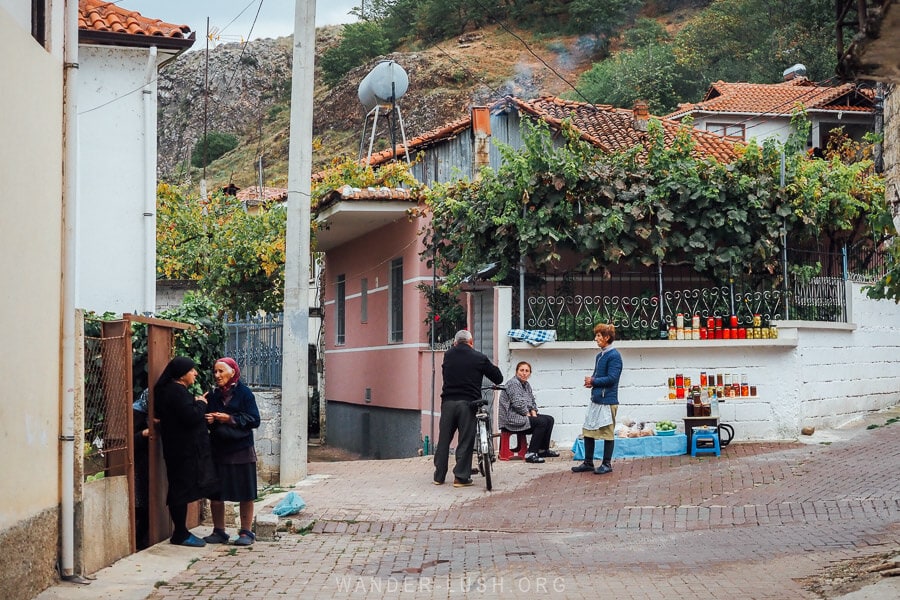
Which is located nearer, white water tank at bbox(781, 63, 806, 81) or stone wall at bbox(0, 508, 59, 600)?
A: stone wall at bbox(0, 508, 59, 600)

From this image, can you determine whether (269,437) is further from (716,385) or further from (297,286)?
(716,385)

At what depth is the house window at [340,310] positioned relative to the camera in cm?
2427

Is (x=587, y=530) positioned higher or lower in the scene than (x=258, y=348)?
lower

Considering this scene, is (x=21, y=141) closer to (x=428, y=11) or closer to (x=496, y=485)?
(x=496, y=485)

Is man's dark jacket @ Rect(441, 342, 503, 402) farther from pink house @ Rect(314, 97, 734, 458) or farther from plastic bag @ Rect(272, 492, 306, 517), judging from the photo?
pink house @ Rect(314, 97, 734, 458)

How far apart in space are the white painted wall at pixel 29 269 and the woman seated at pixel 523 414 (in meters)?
7.75

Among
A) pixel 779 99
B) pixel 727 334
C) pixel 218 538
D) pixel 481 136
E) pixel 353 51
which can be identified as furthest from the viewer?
pixel 353 51

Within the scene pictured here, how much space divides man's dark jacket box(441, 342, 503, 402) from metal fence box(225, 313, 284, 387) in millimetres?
3739

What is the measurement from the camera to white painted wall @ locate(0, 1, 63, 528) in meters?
6.84

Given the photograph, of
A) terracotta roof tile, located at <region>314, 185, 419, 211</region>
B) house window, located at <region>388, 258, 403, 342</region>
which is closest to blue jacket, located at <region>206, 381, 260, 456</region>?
terracotta roof tile, located at <region>314, 185, 419, 211</region>

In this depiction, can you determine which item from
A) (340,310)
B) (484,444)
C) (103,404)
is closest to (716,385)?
(484,444)

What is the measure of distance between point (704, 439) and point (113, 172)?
29.6ft

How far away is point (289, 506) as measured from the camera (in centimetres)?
1116

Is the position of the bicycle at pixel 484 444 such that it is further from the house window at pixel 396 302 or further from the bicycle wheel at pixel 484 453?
the house window at pixel 396 302
